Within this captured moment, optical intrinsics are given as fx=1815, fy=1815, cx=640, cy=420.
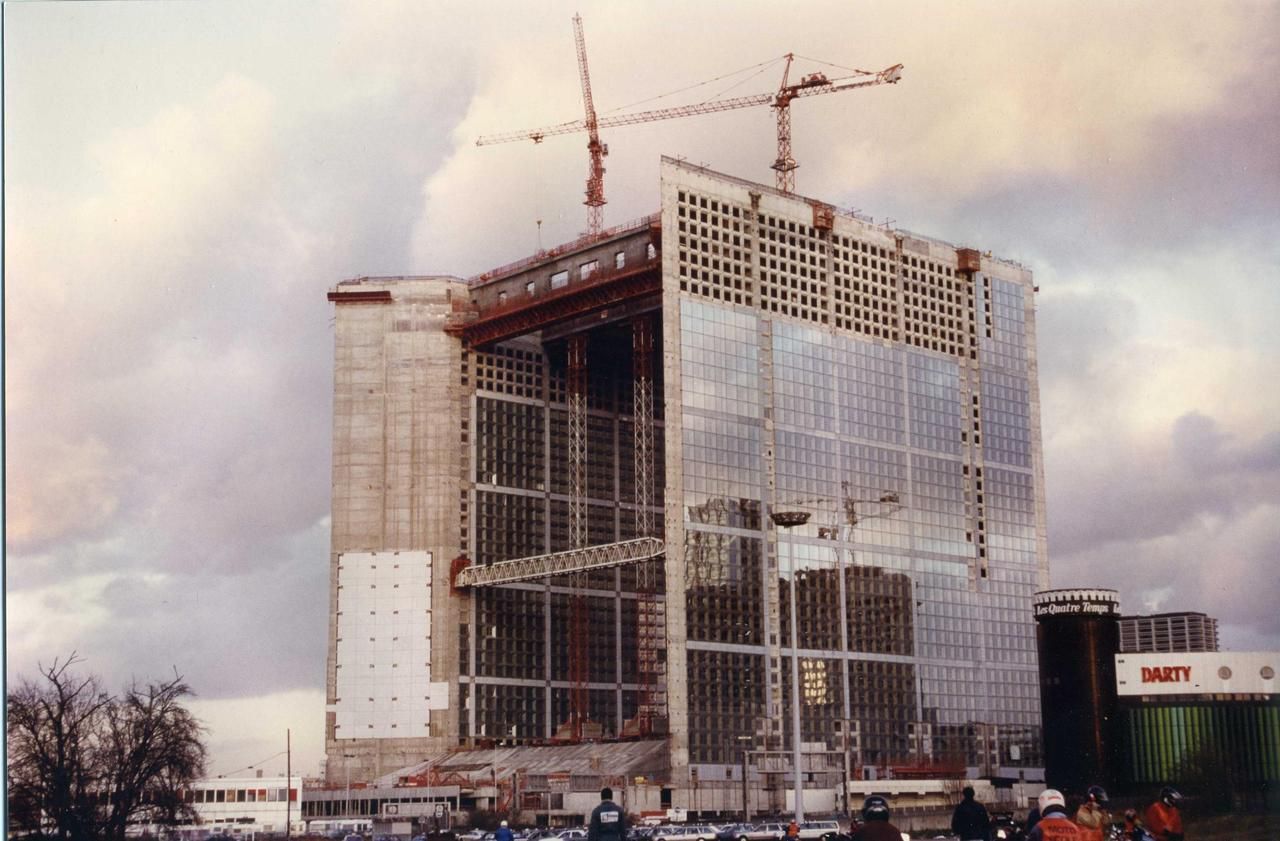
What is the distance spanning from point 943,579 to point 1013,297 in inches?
892

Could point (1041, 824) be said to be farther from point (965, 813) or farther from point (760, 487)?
point (760, 487)

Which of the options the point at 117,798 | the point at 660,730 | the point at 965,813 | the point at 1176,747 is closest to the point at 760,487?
the point at 660,730

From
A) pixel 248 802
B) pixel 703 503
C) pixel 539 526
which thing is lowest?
pixel 248 802

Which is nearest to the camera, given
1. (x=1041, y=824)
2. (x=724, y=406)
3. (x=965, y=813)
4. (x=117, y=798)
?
(x=1041, y=824)

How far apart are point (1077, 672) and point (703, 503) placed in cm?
4071

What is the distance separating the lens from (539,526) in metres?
126

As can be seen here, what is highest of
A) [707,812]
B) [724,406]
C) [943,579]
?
[724,406]

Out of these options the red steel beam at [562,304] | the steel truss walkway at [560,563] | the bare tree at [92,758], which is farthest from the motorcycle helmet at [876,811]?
the red steel beam at [562,304]

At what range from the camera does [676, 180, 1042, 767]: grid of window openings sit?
108250mm

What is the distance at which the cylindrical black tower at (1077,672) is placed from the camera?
5143 inches

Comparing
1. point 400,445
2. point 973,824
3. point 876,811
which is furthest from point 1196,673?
point 876,811

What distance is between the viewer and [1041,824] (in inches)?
867

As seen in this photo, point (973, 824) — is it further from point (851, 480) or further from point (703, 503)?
point (851, 480)

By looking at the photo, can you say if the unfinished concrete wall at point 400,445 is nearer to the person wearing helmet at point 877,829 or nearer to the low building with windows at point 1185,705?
the low building with windows at point 1185,705
